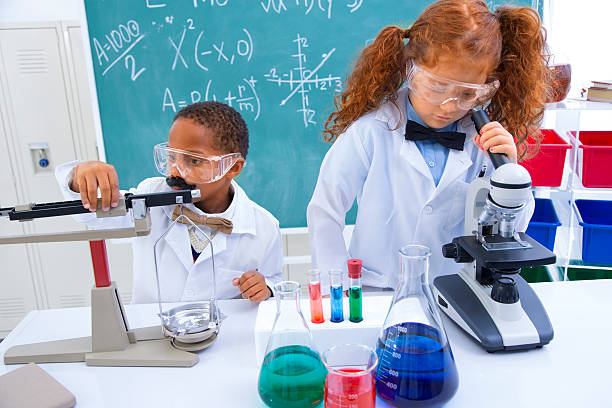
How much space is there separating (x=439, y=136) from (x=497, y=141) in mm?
298

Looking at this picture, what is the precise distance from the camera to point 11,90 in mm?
2510

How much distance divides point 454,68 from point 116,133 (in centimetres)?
173

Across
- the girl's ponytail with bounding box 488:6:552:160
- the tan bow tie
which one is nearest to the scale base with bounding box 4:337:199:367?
the tan bow tie

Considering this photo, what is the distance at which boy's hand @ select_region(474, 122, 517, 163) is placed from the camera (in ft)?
3.75

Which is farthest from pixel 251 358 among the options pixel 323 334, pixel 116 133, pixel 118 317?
pixel 116 133

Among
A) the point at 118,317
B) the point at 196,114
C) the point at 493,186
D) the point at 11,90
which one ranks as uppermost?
the point at 11,90

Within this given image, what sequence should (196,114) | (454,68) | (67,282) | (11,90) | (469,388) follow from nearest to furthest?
1. (469,388)
2. (454,68)
3. (196,114)
4. (11,90)
5. (67,282)

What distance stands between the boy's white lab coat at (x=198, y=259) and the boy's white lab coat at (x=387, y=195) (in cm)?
19

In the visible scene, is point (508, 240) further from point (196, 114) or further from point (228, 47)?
point (228, 47)

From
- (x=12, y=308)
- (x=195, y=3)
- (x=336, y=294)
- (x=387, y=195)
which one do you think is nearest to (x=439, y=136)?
(x=387, y=195)

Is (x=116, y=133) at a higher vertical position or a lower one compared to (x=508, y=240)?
higher

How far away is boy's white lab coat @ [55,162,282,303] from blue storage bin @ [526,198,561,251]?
1.30 metres

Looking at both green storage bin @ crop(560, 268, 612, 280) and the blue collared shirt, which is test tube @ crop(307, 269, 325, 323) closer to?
the blue collared shirt

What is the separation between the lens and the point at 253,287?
1.27 meters
